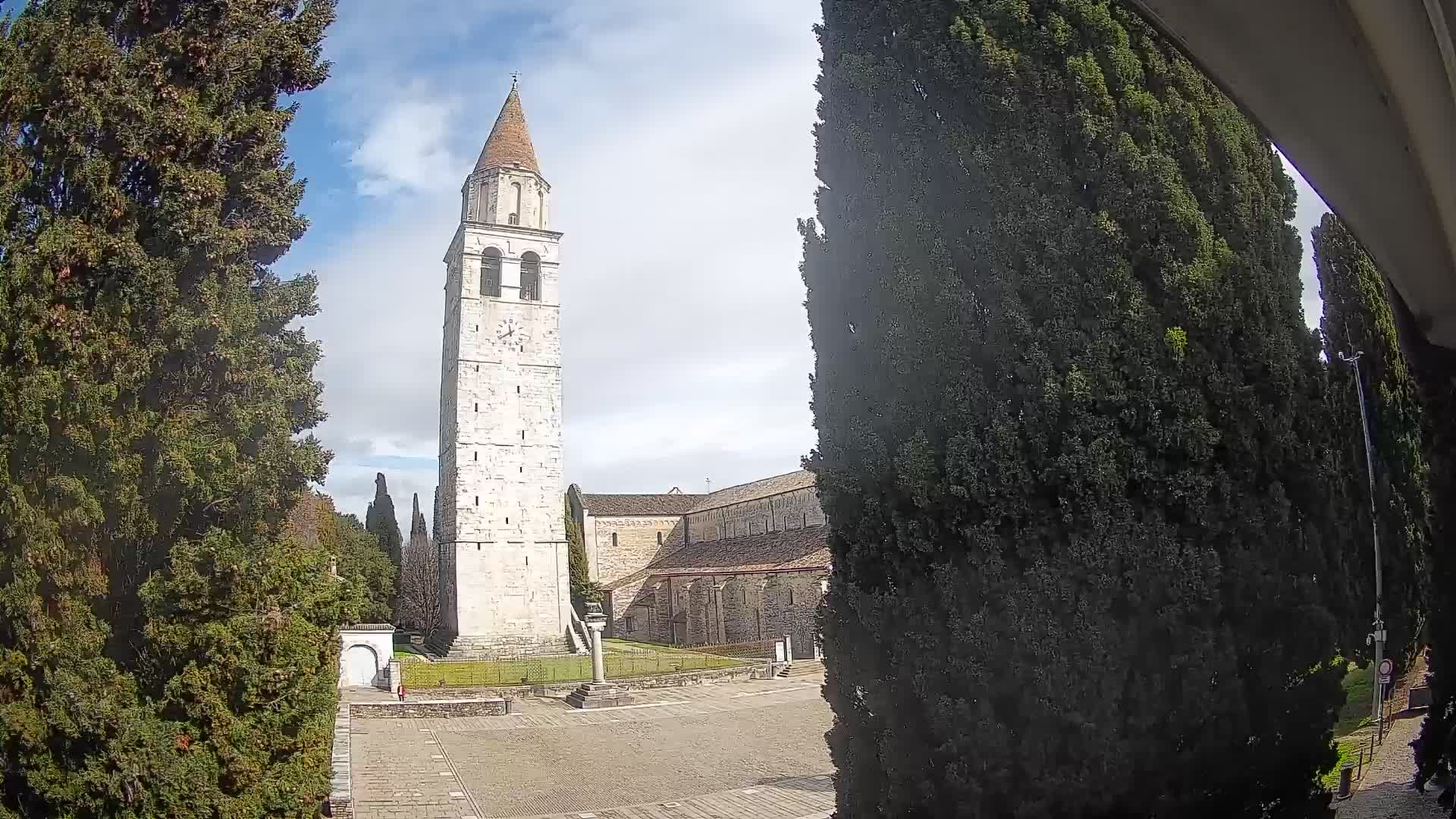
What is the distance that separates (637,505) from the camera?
1991 inches

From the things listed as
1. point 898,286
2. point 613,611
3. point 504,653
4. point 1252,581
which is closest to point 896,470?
point 898,286

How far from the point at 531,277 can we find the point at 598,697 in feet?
66.9

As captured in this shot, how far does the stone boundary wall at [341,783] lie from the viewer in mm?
9273

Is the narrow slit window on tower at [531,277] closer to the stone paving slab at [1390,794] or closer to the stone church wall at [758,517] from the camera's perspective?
the stone church wall at [758,517]

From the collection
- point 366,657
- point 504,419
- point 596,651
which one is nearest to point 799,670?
point 596,651

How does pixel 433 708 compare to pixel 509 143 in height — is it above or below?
below

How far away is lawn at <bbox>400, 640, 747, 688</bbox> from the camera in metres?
24.7

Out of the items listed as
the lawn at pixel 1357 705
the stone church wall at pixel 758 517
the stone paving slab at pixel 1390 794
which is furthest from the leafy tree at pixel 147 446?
the stone church wall at pixel 758 517

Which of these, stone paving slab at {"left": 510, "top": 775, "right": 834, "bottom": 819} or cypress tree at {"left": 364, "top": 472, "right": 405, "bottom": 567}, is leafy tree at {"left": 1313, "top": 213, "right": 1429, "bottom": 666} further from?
cypress tree at {"left": 364, "top": 472, "right": 405, "bottom": 567}

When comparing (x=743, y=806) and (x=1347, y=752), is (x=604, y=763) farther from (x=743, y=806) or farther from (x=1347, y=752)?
(x=1347, y=752)

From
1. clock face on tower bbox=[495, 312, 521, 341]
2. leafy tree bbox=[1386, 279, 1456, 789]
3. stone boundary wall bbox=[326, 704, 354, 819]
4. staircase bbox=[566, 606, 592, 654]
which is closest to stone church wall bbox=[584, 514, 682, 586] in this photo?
staircase bbox=[566, 606, 592, 654]

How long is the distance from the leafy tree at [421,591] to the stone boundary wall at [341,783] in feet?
74.9

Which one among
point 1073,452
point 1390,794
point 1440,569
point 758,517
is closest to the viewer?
point 1073,452

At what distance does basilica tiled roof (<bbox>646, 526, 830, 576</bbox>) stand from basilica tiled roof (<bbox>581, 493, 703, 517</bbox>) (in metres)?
3.07
